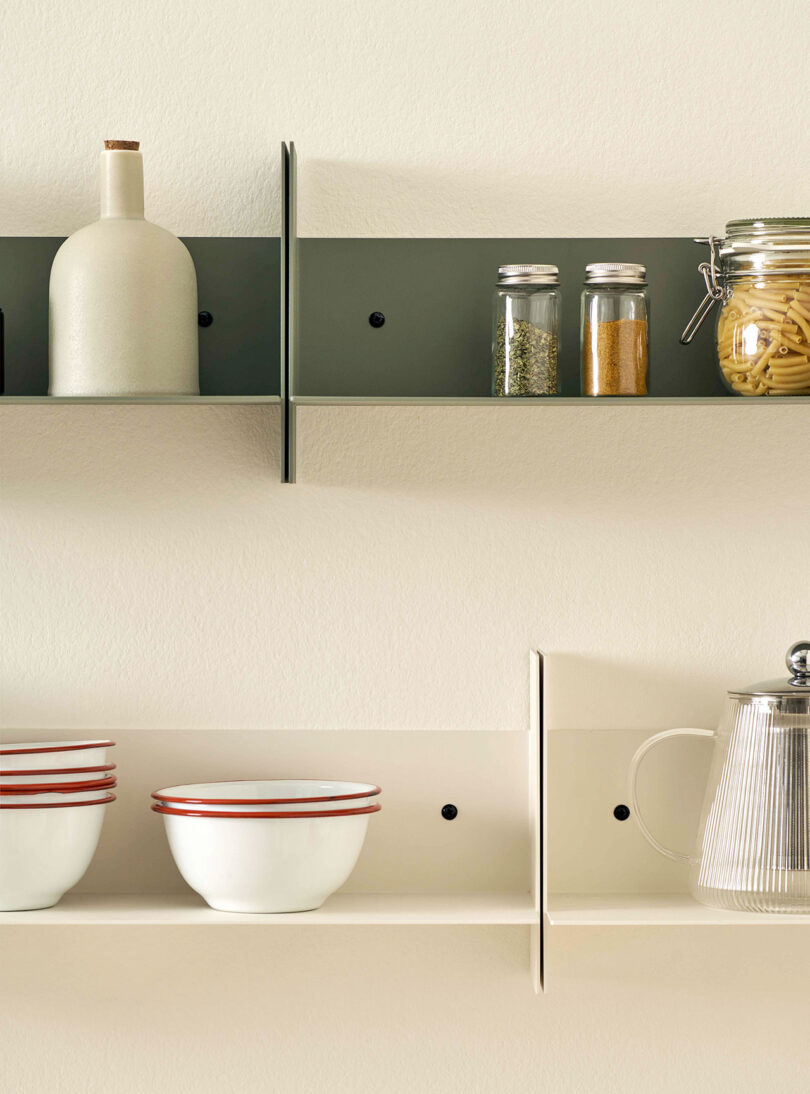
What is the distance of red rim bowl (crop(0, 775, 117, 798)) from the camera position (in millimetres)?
1123

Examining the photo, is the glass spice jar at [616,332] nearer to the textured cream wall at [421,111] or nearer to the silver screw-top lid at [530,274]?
the silver screw-top lid at [530,274]

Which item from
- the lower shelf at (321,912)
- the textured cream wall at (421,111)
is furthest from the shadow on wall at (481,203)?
the lower shelf at (321,912)

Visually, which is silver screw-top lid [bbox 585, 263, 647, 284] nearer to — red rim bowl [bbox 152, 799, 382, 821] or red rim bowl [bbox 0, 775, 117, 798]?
red rim bowl [bbox 152, 799, 382, 821]

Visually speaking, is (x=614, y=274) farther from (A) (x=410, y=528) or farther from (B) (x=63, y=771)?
(B) (x=63, y=771)

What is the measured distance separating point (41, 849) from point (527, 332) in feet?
2.20

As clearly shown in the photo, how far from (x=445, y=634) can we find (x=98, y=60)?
28.5 inches

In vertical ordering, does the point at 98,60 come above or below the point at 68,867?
above

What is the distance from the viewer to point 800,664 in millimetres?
1192

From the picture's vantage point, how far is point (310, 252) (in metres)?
1.31

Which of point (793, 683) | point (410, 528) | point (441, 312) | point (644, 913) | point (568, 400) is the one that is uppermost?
point (441, 312)

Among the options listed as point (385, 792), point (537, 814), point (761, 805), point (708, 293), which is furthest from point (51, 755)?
point (708, 293)

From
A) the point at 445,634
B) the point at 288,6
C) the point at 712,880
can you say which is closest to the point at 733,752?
the point at 712,880

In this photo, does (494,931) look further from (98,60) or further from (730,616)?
(98,60)

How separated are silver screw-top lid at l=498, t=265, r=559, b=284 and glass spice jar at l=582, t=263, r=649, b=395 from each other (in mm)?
35
